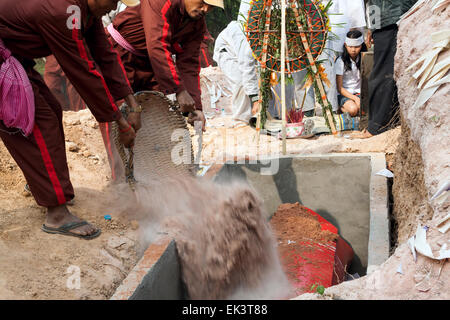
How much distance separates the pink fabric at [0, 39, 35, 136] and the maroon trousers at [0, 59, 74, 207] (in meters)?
0.07

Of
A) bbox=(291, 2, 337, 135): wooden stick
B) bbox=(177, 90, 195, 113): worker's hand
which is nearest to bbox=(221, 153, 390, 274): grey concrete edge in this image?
bbox=(177, 90, 195, 113): worker's hand

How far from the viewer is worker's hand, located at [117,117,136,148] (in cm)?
255

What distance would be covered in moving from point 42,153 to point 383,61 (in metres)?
3.66

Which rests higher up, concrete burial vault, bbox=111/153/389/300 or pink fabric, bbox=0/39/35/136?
pink fabric, bbox=0/39/35/136

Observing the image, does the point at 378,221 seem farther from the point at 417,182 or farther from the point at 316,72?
the point at 316,72

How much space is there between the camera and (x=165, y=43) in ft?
9.77

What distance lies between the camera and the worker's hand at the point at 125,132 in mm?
2547

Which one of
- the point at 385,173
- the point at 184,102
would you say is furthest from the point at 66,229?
the point at 385,173

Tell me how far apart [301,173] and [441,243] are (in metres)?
2.47

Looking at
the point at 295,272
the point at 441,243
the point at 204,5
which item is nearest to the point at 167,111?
the point at 204,5

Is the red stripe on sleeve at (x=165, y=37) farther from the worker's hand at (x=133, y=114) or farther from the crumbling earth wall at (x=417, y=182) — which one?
the crumbling earth wall at (x=417, y=182)

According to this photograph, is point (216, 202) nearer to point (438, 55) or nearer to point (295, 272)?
point (295, 272)

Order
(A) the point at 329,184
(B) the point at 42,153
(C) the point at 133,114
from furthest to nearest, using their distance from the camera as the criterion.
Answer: (A) the point at 329,184, (C) the point at 133,114, (B) the point at 42,153

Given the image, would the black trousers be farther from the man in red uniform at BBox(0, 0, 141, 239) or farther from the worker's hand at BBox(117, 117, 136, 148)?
the man in red uniform at BBox(0, 0, 141, 239)
